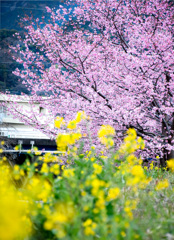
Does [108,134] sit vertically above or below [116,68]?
below

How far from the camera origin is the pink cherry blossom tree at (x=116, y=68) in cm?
623

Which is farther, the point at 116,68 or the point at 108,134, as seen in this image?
the point at 116,68

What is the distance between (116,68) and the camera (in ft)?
22.7

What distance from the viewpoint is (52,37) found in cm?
683

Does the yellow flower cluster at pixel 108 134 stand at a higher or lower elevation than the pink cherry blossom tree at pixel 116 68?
lower

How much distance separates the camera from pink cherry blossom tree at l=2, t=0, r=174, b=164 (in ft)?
20.4

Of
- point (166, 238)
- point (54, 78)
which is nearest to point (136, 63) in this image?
point (54, 78)

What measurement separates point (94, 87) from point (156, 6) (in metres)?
2.82

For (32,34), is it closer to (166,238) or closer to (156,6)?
(156,6)

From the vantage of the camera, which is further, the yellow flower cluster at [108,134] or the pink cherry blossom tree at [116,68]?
the pink cherry blossom tree at [116,68]

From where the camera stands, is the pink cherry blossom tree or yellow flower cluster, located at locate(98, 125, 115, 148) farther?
the pink cherry blossom tree

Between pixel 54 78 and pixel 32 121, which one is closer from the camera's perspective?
pixel 54 78

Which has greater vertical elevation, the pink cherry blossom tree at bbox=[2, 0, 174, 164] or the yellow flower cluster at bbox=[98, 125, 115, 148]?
the pink cherry blossom tree at bbox=[2, 0, 174, 164]

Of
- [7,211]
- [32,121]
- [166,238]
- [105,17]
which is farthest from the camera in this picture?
[32,121]
